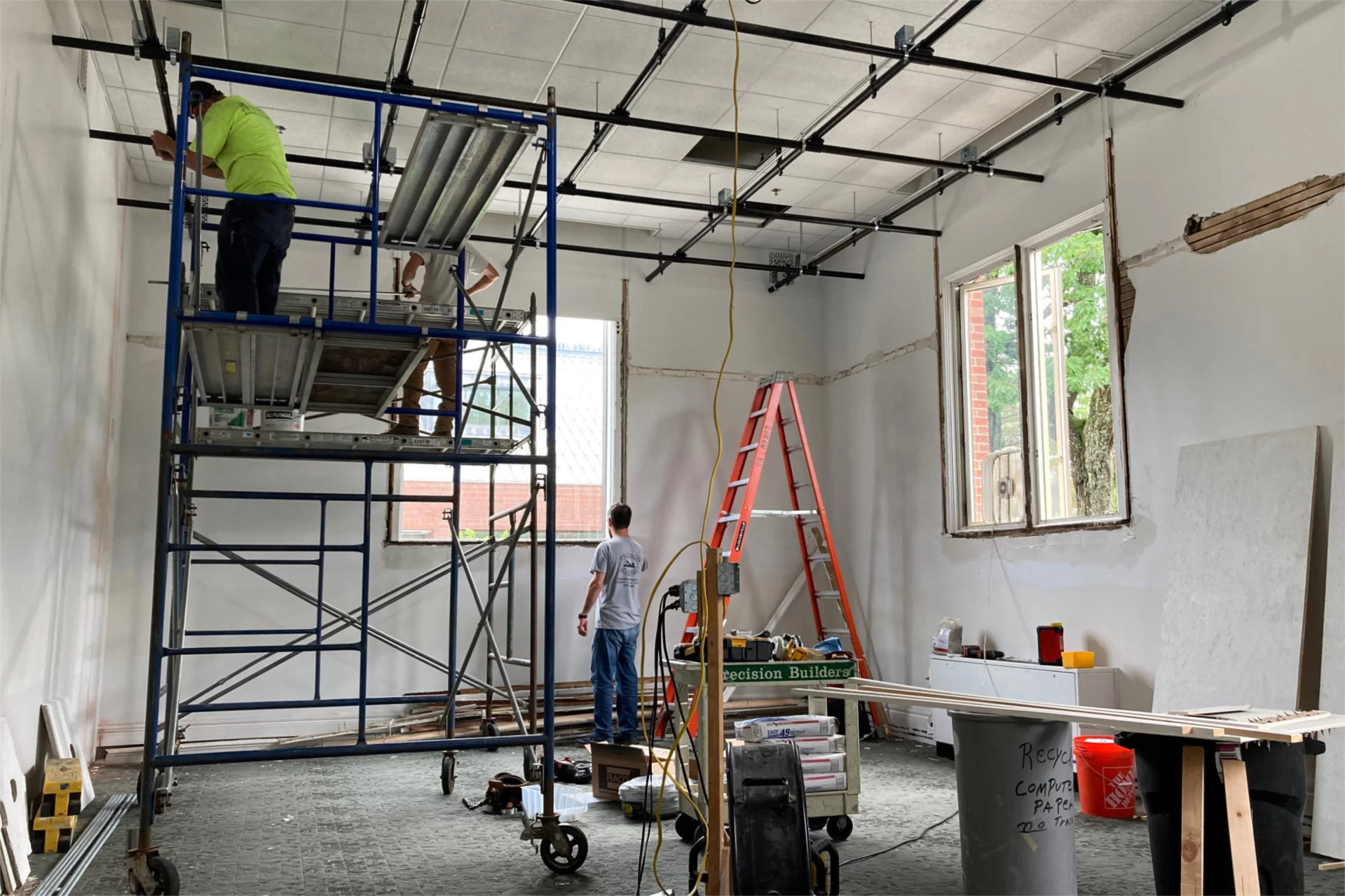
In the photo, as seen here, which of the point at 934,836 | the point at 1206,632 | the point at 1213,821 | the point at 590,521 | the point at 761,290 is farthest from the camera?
the point at 761,290

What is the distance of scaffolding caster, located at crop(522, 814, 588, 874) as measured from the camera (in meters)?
4.07

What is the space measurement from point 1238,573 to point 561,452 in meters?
5.51

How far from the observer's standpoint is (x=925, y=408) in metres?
7.99

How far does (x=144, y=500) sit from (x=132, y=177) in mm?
2546

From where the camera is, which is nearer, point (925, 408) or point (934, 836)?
point (934, 836)

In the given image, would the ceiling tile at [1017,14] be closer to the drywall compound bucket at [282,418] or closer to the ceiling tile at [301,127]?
the ceiling tile at [301,127]

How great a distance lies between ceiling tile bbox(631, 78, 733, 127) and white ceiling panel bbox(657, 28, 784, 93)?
0.09 meters

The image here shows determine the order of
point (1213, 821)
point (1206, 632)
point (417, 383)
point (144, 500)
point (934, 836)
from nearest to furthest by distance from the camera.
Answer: point (1213, 821) → point (934, 836) → point (1206, 632) → point (417, 383) → point (144, 500)

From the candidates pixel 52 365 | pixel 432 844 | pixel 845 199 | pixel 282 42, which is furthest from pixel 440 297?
pixel 845 199

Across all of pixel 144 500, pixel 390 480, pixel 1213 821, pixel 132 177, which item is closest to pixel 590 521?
pixel 390 480

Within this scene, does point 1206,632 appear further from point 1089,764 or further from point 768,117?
point 768,117

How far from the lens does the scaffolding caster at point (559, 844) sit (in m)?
4.07

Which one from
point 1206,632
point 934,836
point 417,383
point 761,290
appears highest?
point 761,290

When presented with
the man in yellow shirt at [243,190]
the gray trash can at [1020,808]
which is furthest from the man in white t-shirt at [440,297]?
the gray trash can at [1020,808]
